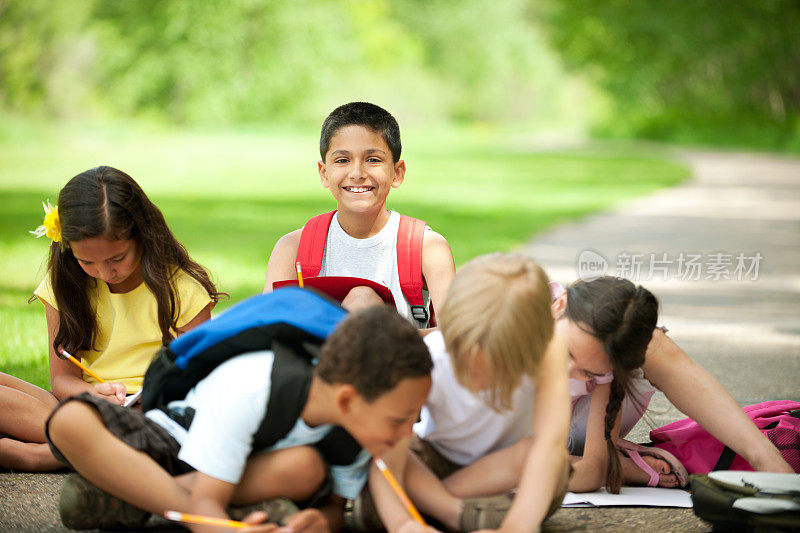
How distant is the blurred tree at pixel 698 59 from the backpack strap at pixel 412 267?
77.0ft

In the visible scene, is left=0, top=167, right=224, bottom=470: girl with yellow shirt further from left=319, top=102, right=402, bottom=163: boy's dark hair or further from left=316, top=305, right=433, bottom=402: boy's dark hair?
left=316, top=305, right=433, bottom=402: boy's dark hair

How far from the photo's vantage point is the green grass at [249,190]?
7234mm

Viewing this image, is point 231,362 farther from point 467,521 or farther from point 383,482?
point 467,521

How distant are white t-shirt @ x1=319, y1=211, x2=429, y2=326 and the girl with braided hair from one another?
0.64 m

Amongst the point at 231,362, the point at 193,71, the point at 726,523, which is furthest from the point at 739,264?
the point at 193,71

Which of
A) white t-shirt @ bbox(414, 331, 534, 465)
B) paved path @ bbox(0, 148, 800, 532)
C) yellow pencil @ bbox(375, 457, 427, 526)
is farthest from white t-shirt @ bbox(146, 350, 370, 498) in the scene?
paved path @ bbox(0, 148, 800, 532)

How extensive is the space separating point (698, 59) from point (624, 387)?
88.6 ft

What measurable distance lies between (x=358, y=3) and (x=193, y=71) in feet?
49.8

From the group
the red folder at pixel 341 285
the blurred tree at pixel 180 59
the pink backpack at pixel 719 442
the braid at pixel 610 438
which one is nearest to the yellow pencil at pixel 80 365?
the red folder at pixel 341 285

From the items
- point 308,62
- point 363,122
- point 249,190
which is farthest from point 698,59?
point 363,122

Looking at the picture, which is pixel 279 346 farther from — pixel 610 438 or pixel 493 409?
pixel 610 438

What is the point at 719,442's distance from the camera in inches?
112

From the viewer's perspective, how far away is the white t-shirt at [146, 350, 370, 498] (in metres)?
2.07

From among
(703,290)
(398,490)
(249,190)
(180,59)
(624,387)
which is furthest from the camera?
(180,59)
